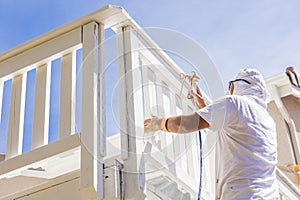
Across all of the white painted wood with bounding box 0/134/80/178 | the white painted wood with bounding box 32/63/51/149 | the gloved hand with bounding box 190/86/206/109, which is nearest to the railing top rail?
the white painted wood with bounding box 32/63/51/149

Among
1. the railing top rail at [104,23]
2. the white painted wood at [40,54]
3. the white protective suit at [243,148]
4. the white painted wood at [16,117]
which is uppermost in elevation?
the railing top rail at [104,23]

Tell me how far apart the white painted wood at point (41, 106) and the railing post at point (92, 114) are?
0.24m

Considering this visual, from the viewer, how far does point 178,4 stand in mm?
3340

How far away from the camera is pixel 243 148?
95.1 inches

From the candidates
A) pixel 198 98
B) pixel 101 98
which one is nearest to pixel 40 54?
pixel 101 98

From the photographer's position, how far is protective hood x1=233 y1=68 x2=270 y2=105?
2660 millimetres

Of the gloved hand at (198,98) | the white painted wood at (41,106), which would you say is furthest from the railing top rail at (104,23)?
the gloved hand at (198,98)

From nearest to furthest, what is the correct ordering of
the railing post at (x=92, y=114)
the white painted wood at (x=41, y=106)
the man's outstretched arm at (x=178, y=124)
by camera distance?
the railing post at (x=92, y=114) → the man's outstretched arm at (x=178, y=124) → the white painted wood at (x=41, y=106)

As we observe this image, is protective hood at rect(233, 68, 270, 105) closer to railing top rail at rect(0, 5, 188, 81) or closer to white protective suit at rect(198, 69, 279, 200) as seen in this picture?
white protective suit at rect(198, 69, 279, 200)

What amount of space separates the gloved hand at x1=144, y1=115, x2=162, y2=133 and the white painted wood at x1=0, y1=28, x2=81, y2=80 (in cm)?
49

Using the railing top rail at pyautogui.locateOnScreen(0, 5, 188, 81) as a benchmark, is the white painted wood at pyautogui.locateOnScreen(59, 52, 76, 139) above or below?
below

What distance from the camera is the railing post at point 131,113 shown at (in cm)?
214

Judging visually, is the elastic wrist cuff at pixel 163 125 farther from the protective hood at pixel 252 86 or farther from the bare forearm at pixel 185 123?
the protective hood at pixel 252 86

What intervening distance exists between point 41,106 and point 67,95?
15cm
